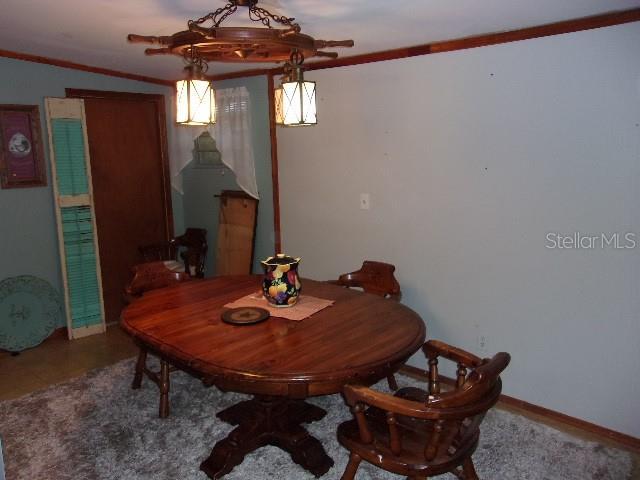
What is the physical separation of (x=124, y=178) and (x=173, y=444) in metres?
2.73

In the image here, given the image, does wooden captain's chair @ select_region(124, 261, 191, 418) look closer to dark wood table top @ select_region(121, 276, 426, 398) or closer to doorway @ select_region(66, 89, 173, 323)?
dark wood table top @ select_region(121, 276, 426, 398)

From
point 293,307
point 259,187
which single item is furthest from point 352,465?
point 259,187

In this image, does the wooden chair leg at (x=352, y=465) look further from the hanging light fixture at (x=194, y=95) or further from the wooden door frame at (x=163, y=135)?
the wooden door frame at (x=163, y=135)

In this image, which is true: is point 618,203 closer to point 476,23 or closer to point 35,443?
point 476,23

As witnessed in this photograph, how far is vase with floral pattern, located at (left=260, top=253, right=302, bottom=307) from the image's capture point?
8.29 ft

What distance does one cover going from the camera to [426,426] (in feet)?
6.91

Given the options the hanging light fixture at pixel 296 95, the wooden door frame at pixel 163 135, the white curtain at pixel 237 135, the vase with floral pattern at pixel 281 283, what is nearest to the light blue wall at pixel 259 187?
the white curtain at pixel 237 135

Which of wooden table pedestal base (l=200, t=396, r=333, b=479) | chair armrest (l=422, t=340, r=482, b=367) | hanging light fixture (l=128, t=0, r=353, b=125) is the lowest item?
wooden table pedestal base (l=200, t=396, r=333, b=479)

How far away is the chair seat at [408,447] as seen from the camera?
1.84 metres

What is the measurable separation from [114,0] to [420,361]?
9.23ft

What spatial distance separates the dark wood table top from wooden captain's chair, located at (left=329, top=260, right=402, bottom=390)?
38cm

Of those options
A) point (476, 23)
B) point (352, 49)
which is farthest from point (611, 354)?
point (352, 49)

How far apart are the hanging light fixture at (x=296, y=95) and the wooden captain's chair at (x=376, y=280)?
1294 millimetres

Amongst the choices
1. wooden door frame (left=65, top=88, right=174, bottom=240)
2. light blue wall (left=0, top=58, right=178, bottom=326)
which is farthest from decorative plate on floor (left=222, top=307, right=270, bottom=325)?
wooden door frame (left=65, top=88, right=174, bottom=240)
